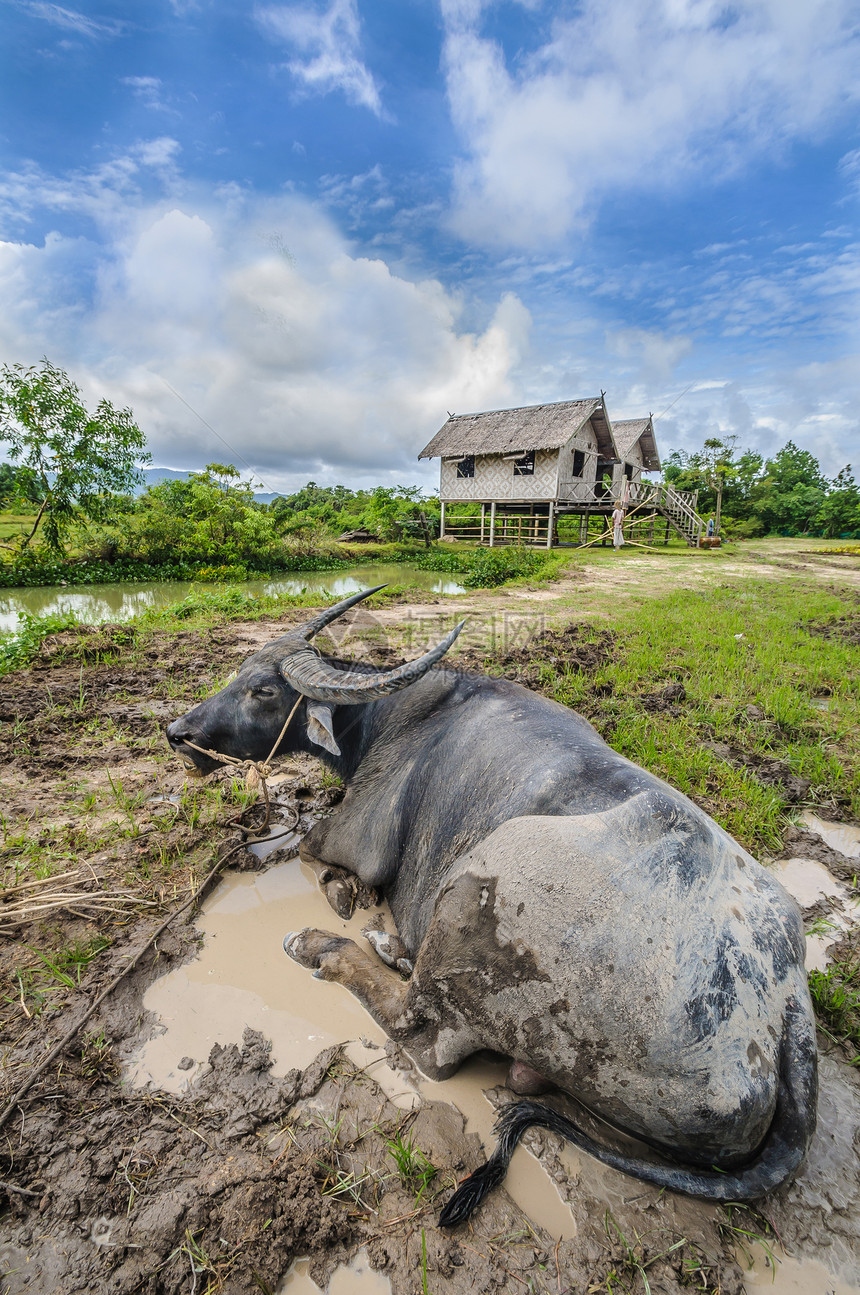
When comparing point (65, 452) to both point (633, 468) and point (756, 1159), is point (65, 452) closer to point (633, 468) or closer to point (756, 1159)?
point (756, 1159)

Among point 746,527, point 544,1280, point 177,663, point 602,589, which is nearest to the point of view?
point 544,1280

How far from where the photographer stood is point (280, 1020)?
213cm

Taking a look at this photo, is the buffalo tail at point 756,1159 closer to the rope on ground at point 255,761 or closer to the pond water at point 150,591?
the rope on ground at point 255,761

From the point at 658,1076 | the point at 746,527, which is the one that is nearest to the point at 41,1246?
the point at 658,1076

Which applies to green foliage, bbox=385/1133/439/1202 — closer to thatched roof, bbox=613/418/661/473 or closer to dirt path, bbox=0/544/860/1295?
dirt path, bbox=0/544/860/1295

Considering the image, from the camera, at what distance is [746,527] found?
36.1 meters

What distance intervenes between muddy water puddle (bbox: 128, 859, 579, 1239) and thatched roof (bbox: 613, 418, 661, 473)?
1046 inches

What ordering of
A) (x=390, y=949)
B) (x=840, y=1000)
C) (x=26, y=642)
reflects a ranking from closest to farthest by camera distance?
(x=840, y=1000) → (x=390, y=949) → (x=26, y=642)

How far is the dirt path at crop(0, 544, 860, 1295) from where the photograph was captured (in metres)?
1.38

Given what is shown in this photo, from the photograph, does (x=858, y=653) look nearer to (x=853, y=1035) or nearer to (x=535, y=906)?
(x=853, y=1035)

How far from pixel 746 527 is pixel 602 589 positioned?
3062 centimetres

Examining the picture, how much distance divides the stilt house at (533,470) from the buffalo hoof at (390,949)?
65.7 feet

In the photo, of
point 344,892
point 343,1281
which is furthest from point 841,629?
point 343,1281

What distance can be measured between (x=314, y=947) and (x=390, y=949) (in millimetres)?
359
